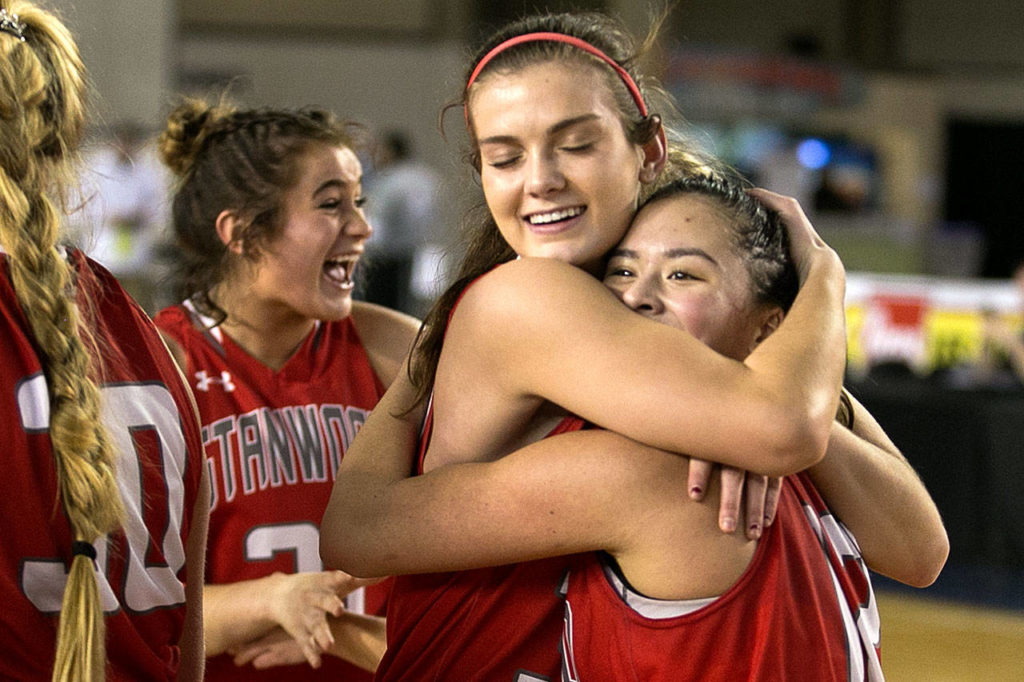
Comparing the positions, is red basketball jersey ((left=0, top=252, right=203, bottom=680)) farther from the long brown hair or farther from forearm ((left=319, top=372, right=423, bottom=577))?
the long brown hair

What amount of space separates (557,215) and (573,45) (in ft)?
0.76

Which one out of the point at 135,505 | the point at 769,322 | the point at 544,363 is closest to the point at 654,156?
the point at 769,322

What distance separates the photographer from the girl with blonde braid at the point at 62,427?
1260 millimetres

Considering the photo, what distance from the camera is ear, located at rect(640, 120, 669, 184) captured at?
5.74ft

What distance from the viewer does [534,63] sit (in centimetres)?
165

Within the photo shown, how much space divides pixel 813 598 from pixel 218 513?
122cm

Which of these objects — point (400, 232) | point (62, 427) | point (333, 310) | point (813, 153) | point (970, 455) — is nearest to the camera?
point (62, 427)

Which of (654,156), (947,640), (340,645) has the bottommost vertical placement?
(947,640)

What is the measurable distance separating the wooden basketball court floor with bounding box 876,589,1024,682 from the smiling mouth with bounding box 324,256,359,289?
2970mm

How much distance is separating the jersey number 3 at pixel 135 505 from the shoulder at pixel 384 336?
3.40 feet

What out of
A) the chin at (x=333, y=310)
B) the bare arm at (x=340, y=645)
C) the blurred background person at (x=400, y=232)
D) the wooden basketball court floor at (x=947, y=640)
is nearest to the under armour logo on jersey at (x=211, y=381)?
the chin at (x=333, y=310)

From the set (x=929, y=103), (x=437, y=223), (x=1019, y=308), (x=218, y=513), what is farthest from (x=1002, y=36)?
(x=218, y=513)

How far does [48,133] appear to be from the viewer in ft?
4.33

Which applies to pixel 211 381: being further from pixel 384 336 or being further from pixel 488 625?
pixel 488 625
